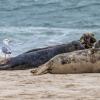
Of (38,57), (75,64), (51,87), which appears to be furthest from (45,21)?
(51,87)

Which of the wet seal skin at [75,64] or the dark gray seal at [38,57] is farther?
the dark gray seal at [38,57]

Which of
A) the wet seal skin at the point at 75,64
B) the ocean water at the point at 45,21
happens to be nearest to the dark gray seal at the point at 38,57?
the wet seal skin at the point at 75,64

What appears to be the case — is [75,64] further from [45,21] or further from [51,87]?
[45,21]

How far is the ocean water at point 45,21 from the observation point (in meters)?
14.6

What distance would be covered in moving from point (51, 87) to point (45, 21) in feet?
44.5

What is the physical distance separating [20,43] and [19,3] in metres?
12.7

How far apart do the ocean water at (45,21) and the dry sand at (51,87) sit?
200 inches

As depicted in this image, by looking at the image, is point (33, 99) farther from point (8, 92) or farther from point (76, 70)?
point (76, 70)

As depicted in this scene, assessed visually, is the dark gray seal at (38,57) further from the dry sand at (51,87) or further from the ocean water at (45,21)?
the ocean water at (45,21)

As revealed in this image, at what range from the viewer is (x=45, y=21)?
1947 cm

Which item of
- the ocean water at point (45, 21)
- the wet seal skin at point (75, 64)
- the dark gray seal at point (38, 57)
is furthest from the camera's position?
the ocean water at point (45, 21)

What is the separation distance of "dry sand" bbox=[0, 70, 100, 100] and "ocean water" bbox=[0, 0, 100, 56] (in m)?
5.08

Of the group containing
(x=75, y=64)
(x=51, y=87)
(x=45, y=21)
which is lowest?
(x=51, y=87)

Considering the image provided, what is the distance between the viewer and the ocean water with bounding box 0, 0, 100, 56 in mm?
14588
